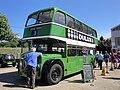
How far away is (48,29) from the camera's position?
31.0ft

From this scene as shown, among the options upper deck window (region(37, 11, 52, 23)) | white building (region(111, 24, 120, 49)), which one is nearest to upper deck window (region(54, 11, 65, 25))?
upper deck window (region(37, 11, 52, 23))

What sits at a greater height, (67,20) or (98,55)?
(67,20)

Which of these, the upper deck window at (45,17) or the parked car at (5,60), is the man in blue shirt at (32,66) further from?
the parked car at (5,60)

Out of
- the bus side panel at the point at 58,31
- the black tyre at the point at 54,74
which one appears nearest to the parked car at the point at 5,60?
the bus side panel at the point at 58,31

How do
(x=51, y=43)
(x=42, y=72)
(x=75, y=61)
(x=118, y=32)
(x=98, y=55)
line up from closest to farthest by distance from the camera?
(x=42, y=72), (x=51, y=43), (x=75, y=61), (x=98, y=55), (x=118, y=32)

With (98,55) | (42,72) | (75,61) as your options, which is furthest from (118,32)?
(42,72)

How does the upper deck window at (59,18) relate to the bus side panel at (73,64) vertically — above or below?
above

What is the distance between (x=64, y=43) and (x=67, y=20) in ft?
4.77

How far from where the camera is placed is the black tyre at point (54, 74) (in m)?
8.77

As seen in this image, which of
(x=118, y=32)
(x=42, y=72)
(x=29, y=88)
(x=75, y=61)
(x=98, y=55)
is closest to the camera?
(x=29, y=88)

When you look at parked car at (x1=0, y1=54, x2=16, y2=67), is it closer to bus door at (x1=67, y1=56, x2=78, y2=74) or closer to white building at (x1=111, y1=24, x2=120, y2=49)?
bus door at (x1=67, y1=56, x2=78, y2=74)

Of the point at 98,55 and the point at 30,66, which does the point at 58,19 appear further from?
the point at 98,55

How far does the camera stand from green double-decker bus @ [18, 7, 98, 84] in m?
8.92

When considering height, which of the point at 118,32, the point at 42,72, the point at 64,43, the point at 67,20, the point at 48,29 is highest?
the point at 118,32
